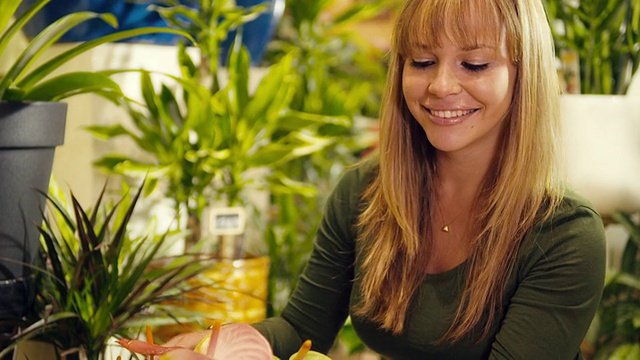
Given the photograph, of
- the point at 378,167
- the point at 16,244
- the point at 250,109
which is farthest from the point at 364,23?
the point at 16,244

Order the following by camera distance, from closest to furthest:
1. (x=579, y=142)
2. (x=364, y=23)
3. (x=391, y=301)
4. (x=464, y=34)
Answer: (x=464, y=34) < (x=391, y=301) < (x=579, y=142) < (x=364, y=23)

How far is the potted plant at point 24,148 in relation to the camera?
149 centimetres

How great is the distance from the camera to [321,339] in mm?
1758

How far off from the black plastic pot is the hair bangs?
2.30 feet

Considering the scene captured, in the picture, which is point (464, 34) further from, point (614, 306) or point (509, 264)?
point (614, 306)

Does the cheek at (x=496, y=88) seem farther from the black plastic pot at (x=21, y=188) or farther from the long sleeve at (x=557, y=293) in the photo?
the black plastic pot at (x=21, y=188)

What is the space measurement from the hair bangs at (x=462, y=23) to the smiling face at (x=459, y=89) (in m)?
0.01

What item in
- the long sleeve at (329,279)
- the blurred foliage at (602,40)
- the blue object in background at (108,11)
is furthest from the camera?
the blurred foliage at (602,40)

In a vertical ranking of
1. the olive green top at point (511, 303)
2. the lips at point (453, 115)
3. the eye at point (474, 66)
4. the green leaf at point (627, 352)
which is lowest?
the green leaf at point (627, 352)

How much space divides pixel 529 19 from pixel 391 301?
1.94 ft

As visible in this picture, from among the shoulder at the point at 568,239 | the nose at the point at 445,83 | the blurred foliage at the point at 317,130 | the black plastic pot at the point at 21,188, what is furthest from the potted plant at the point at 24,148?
the blurred foliage at the point at 317,130

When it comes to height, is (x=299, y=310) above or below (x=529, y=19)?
below

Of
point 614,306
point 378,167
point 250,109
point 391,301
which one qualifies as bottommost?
point 614,306

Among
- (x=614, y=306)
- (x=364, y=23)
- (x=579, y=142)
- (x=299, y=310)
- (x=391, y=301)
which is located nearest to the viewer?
(x=391, y=301)
